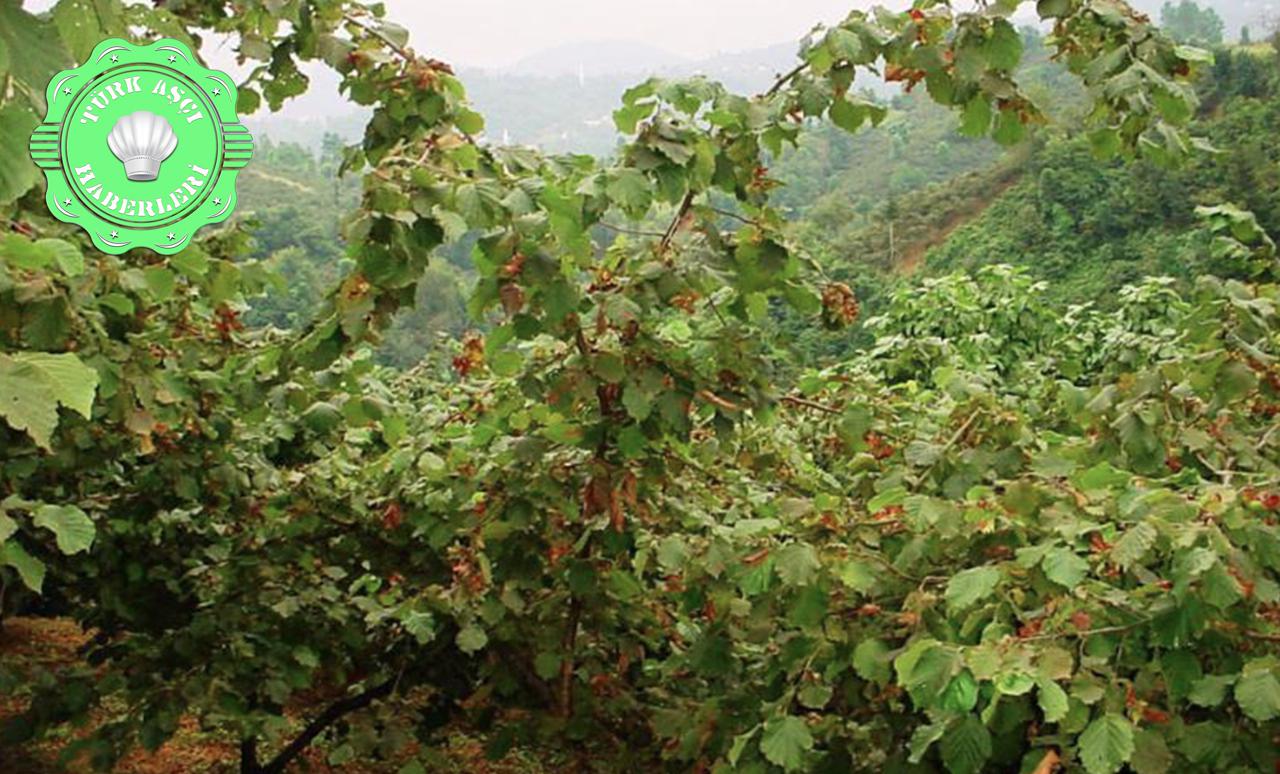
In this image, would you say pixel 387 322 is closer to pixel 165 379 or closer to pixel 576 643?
pixel 165 379

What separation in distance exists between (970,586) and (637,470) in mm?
971

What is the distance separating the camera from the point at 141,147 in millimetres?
1676

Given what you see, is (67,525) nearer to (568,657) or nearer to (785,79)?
(568,657)

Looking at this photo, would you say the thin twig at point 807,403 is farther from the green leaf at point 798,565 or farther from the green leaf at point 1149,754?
the green leaf at point 1149,754

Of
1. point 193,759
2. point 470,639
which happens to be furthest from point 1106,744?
point 193,759

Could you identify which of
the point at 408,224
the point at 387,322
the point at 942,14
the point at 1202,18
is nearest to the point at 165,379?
the point at 387,322

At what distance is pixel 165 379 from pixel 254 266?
428mm

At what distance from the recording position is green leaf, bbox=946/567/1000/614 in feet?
6.01

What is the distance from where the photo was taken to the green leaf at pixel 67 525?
167 cm

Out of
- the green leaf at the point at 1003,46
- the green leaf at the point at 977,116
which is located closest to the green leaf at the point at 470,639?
the green leaf at the point at 977,116

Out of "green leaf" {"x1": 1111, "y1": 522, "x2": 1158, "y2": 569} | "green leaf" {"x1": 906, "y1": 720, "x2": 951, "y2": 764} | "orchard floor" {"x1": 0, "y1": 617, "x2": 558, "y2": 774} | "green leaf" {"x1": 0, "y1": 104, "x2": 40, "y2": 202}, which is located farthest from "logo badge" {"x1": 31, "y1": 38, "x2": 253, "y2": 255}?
"orchard floor" {"x1": 0, "y1": 617, "x2": 558, "y2": 774}

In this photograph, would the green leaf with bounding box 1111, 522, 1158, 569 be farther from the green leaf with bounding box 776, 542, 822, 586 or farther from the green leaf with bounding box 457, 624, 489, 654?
the green leaf with bounding box 457, 624, 489, 654

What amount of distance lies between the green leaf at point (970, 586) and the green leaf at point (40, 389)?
1.33 meters

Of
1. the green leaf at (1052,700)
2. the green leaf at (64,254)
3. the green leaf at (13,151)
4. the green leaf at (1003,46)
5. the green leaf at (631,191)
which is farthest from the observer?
the green leaf at (1003,46)
